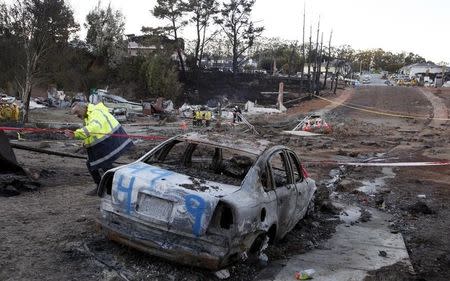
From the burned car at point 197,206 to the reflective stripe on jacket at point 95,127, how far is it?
1551mm

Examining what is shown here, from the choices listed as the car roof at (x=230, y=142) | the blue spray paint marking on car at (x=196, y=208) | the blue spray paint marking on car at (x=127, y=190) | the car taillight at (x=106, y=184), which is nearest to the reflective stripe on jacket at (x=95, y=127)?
the car roof at (x=230, y=142)

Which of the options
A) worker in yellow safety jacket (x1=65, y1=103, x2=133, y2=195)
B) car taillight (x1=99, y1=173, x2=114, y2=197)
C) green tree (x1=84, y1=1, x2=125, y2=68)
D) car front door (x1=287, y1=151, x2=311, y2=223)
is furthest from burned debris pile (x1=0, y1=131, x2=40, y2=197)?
green tree (x1=84, y1=1, x2=125, y2=68)

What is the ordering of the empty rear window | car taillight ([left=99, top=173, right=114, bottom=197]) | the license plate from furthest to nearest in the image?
the empty rear window
car taillight ([left=99, top=173, right=114, bottom=197])
the license plate

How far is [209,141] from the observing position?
6.29 meters

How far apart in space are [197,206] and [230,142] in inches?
62.1

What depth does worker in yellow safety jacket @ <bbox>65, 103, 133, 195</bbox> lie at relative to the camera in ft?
24.8

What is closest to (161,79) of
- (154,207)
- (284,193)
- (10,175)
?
(10,175)

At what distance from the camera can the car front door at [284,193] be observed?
6.09 metres

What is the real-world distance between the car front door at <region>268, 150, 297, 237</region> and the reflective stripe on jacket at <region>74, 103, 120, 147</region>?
257 centimetres

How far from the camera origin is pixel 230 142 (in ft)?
Answer: 20.8

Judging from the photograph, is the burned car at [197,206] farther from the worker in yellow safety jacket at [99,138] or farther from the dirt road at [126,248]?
the worker in yellow safety jacket at [99,138]

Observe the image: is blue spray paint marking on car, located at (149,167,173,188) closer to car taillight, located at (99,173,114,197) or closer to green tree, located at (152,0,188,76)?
car taillight, located at (99,173,114,197)

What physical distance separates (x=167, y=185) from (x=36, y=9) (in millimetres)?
22967

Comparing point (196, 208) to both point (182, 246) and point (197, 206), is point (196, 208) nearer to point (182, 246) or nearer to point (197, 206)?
point (197, 206)
